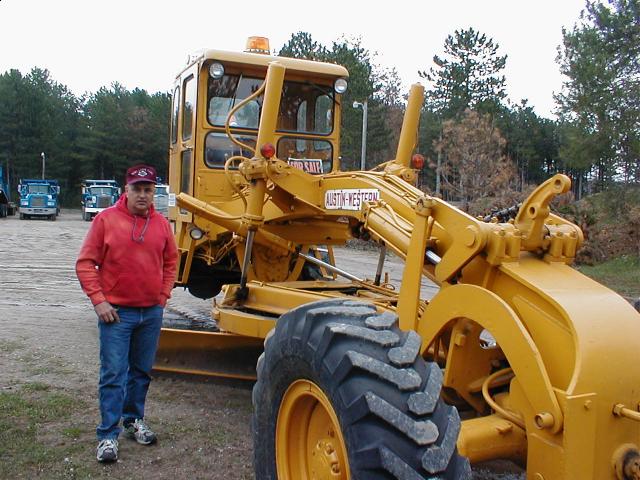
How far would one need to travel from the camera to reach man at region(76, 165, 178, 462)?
457 cm

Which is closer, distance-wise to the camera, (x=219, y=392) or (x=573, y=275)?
(x=573, y=275)

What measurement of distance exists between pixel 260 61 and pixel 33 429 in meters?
3.84

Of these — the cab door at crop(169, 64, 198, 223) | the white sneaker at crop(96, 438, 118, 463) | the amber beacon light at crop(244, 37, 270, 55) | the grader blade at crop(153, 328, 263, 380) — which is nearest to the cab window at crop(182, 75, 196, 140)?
the cab door at crop(169, 64, 198, 223)

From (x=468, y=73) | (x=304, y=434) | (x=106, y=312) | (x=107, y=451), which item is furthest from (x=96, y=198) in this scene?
(x=304, y=434)

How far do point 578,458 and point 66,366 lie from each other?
5.24 metres

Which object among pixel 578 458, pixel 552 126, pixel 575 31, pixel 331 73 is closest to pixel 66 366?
pixel 331 73

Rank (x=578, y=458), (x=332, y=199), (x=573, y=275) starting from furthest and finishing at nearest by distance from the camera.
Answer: (x=332, y=199) → (x=573, y=275) → (x=578, y=458)

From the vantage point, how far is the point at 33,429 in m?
4.99

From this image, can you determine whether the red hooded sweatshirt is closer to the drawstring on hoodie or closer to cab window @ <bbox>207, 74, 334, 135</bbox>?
the drawstring on hoodie

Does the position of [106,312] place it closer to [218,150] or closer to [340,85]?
[218,150]

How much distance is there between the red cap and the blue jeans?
33.9 inches

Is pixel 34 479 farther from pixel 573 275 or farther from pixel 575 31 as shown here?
pixel 575 31

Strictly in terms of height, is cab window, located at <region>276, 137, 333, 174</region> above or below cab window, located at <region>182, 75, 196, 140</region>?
below

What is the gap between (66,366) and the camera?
264 inches
